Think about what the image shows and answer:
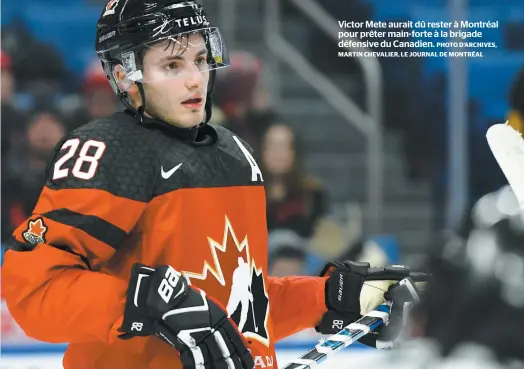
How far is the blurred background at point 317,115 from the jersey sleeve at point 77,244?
1.69 meters

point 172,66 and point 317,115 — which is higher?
point 172,66

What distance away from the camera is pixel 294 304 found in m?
1.51

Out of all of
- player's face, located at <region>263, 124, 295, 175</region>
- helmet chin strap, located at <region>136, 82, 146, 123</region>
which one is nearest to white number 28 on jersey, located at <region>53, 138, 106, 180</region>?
helmet chin strap, located at <region>136, 82, 146, 123</region>

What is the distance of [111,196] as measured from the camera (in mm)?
1193

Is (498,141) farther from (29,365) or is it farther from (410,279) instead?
(29,365)

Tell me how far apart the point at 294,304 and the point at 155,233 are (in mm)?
368

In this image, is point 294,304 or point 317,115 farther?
point 317,115

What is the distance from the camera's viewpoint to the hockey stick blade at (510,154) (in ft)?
1.97

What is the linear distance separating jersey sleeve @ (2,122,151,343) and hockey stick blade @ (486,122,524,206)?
1.83 ft

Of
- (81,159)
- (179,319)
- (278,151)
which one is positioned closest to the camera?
(179,319)

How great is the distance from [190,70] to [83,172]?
10.4 inches

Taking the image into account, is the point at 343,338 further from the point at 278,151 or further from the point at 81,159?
the point at 278,151

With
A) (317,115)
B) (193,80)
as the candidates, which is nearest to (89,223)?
(193,80)

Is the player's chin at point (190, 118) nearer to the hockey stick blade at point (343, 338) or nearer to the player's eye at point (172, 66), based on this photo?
the player's eye at point (172, 66)
